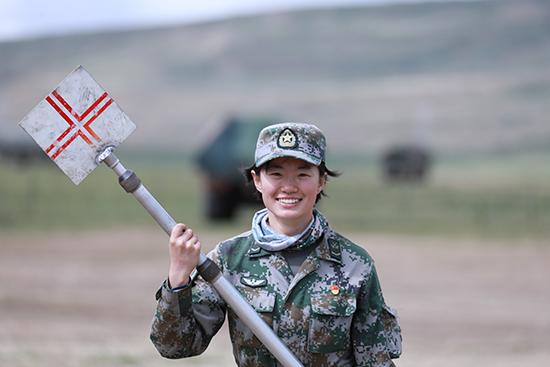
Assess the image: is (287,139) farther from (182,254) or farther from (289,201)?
(182,254)

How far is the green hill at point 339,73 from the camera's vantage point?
83.1 meters

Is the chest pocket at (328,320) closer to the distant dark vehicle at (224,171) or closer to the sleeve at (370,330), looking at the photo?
the sleeve at (370,330)

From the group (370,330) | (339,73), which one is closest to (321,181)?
(370,330)

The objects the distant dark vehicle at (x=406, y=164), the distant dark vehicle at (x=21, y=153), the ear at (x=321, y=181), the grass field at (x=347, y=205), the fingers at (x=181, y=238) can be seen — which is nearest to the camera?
the fingers at (x=181, y=238)

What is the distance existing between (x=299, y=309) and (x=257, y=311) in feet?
0.43

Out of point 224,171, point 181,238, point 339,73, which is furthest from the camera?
point 339,73

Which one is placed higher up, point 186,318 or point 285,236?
point 285,236

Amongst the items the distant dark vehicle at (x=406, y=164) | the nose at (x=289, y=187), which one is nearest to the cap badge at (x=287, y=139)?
the nose at (x=289, y=187)

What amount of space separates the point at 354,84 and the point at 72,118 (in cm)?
10236

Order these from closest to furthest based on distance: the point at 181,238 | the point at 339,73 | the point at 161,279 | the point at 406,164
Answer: the point at 181,238
the point at 161,279
the point at 406,164
the point at 339,73

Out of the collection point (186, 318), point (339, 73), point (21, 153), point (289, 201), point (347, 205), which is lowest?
point (186, 318)

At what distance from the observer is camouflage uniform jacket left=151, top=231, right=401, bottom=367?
13.4ft

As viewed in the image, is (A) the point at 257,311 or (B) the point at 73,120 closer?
(A) the point at 257,311

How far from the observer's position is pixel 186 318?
13.4 feet
